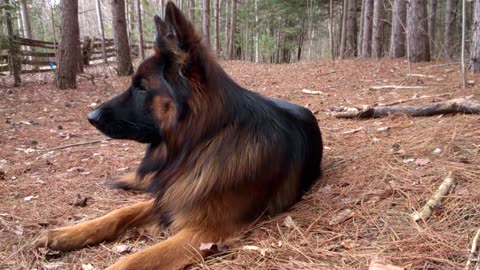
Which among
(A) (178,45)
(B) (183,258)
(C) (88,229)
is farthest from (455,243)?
(C) (88,229)

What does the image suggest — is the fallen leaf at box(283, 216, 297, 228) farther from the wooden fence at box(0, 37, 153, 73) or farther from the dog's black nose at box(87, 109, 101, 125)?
the wooden fence at box(0, 37, 153, 73)

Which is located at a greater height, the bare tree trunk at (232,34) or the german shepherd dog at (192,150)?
the bare tree trunk at (232,34)

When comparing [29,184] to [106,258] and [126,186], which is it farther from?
[106,258]

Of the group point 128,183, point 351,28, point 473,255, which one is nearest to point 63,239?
point 128,183

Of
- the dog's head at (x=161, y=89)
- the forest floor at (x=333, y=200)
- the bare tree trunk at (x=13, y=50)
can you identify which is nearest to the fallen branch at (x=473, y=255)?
the forest floor at (x=333, y=200)

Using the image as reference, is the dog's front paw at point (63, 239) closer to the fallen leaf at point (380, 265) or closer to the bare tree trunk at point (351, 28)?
the fallen leaf at point (380, 265)

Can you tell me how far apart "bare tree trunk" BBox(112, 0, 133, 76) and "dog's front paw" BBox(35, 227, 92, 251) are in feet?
37.9

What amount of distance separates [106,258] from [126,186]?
1.42 metres

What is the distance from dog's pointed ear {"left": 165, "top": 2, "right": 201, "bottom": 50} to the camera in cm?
249

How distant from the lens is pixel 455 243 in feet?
6.98

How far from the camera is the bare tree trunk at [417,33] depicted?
35.4ft

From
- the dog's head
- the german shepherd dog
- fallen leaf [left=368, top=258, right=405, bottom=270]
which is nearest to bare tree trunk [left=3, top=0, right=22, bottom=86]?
the dog's head

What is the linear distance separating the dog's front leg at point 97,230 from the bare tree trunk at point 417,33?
9024 mm

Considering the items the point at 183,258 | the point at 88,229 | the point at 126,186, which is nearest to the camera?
the point at 183,258
